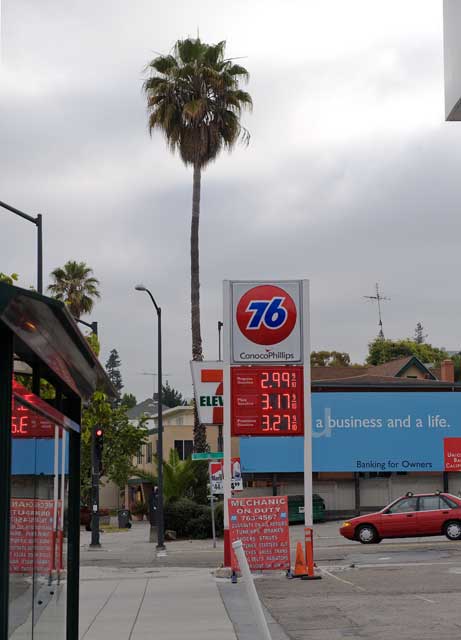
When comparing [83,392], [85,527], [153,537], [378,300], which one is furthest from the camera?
[378,300]

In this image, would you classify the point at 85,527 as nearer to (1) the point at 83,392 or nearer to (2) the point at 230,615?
(2) the point at 230,615

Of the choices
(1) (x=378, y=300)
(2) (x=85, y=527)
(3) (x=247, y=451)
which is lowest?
(2) (x=85, y=527)

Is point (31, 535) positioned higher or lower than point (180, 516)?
higher

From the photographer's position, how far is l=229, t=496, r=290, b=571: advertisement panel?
72.5 ft

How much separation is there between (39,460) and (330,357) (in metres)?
110

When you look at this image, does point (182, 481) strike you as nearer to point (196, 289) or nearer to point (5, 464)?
point (196, 289)

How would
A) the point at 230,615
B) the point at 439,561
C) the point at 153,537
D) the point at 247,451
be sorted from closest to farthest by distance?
the point at 230,615 → the point at 439,561 → the point at 153,537 → the point at 247,451

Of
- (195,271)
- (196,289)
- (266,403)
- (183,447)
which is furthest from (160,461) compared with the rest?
Result: (183,447)

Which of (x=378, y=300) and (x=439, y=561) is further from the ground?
(x=378, y=300)

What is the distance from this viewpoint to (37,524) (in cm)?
712

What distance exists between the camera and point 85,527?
183 feet

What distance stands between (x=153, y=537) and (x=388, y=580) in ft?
73.8

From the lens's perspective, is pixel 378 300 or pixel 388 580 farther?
pixel 378 300

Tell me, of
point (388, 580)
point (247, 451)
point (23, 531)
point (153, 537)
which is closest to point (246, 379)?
point (388, 580)
